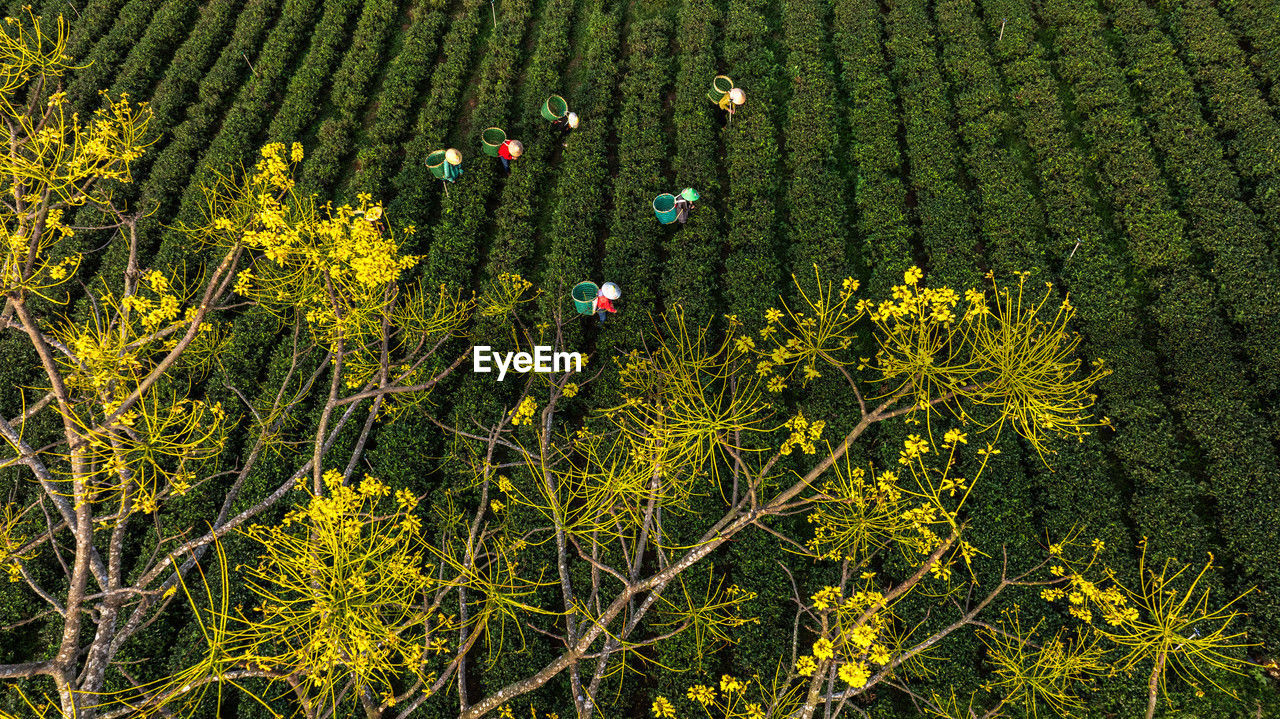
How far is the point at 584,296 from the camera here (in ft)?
32.1

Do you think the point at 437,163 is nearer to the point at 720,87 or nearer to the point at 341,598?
the point at 720,87

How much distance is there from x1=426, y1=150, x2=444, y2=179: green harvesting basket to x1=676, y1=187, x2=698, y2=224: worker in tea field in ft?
16.2

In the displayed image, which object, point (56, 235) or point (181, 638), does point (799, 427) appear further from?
point (56, 235)

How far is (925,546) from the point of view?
18.8ft

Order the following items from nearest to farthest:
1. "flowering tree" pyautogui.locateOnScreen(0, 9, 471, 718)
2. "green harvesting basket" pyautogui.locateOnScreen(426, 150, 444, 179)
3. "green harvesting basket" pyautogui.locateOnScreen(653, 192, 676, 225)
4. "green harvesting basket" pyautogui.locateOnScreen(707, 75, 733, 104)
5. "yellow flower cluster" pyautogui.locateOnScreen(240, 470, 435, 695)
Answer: "yellow flower cluster" pyautogui.locateOnScreen(240, 470, 435, 695) → "flowering tree" pyautogui.locateOnScreen(0, 9, 471, 718) → "green harvesting basket" pyautogui.locateOnScreen(653, 192, 676, 225) → "green harvesting basket" pyautogui.locateOnScreen(426, 150, 444, 179) → "green harvesting basket" pyautogui.locateOnScreen(707, 75, 733, 104)

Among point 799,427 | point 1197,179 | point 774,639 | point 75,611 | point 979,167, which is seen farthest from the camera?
point 979,167

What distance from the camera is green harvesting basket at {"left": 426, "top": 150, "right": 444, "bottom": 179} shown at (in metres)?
10.9

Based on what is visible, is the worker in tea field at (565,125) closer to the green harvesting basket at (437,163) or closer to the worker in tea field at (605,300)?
the green harvesting basket at (437,163)

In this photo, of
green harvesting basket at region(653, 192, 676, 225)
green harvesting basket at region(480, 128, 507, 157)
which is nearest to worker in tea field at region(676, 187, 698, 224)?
green harvesting basket at region(653, 192, 676, 225)

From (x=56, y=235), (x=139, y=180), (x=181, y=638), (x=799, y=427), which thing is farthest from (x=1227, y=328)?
(x=56, y=235)

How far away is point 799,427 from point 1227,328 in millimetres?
8664

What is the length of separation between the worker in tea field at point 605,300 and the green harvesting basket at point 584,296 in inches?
4.9

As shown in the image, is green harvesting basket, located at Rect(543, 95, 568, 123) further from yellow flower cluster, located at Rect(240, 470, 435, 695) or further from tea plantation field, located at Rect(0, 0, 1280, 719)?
yellow flower cluster, located at Rect(240, 470, 435, 695)

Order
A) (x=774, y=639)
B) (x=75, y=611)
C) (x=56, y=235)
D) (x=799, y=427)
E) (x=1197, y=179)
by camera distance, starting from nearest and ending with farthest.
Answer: (x=75, y=611) → (x=799, y=427) → (x=774, y=639) → (x=1197, y=179) → (x=56, y=235)
